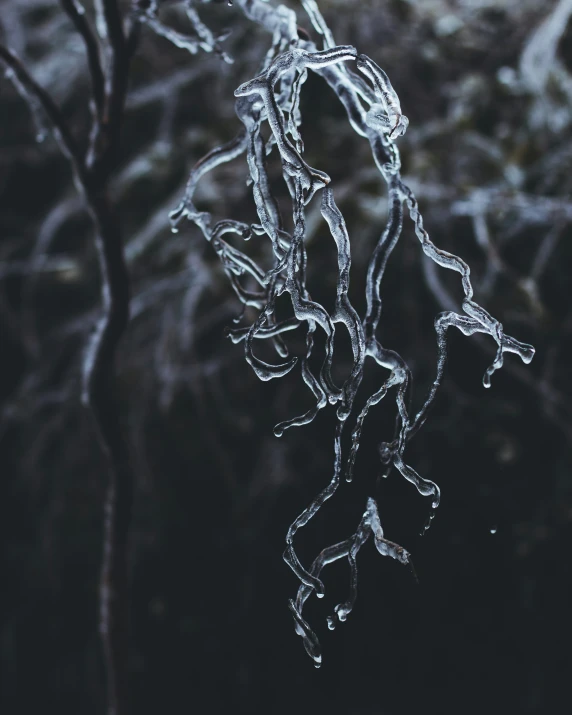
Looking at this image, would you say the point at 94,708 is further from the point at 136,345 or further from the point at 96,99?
the point at 96,99

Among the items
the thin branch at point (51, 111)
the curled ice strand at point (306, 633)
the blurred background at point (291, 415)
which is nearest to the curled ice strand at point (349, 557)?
the curled ice strand at point (306, 633)

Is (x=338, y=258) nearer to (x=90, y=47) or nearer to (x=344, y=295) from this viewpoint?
(x=344, y=295)

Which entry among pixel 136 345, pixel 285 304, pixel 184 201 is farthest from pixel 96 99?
pixel 136 345

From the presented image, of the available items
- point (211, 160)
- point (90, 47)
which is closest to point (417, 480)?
point (211, 160)

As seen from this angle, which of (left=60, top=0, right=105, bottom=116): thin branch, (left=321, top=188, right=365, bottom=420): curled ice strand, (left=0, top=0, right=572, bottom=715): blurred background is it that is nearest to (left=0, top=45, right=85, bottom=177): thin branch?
(left=60, top=0, right=105, bottom=116): thin branch

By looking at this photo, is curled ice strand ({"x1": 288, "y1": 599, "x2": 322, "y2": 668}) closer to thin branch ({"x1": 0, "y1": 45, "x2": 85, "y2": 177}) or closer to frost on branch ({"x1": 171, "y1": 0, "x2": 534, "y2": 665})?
frost on branch ({"x1": 171, "y1": 0, "x2": 534, "y2": 665})
